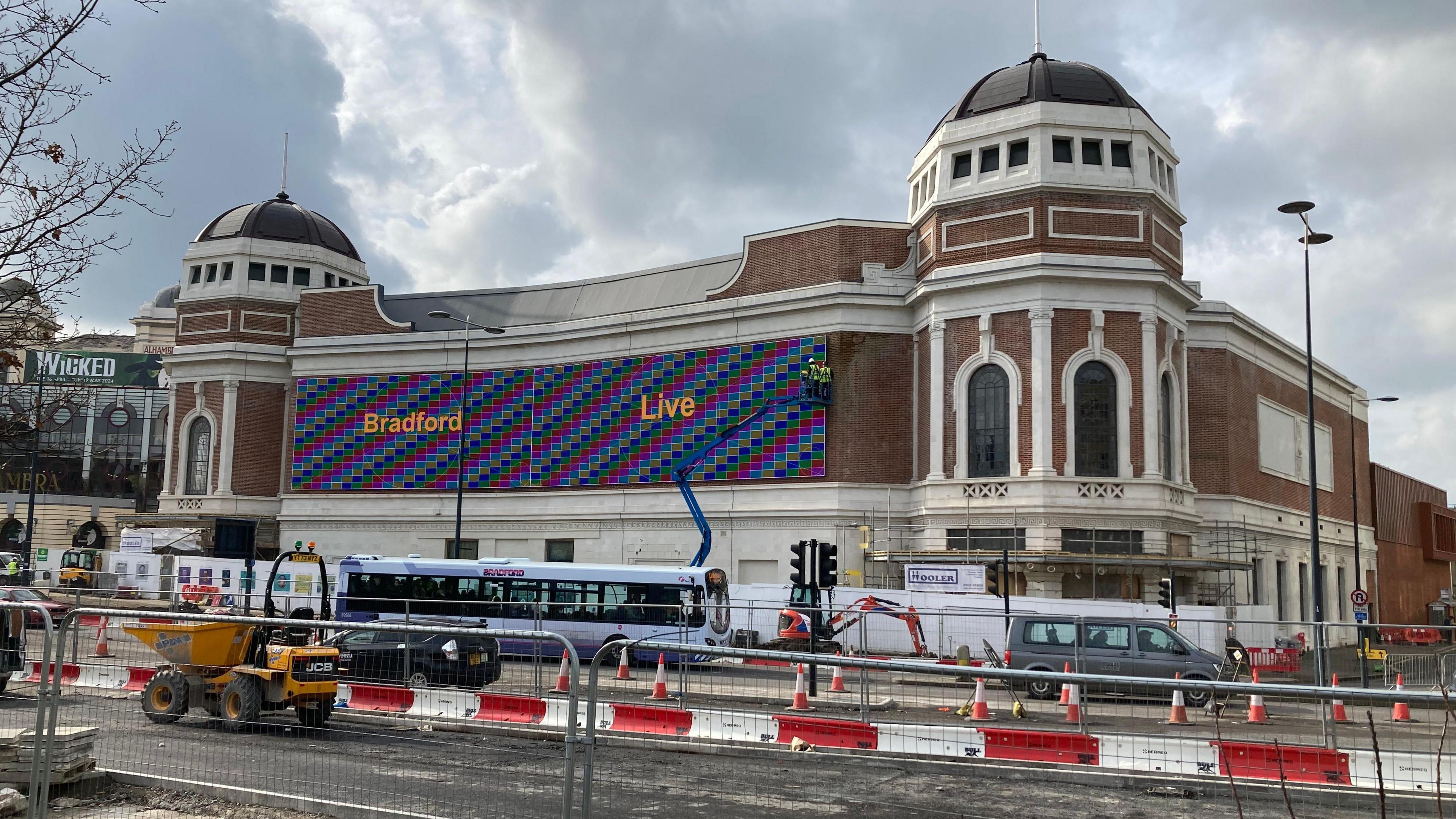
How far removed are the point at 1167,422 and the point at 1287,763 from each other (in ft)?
104

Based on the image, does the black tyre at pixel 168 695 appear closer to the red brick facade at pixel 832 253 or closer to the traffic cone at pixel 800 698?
the traffic cone at pixel 800 698

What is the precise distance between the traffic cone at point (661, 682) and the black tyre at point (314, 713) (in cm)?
339

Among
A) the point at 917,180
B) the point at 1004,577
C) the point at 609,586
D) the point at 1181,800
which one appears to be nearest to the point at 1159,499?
the point at 1004,577

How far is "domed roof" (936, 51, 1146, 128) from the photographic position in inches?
1544

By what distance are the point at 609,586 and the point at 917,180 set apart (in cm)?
2047

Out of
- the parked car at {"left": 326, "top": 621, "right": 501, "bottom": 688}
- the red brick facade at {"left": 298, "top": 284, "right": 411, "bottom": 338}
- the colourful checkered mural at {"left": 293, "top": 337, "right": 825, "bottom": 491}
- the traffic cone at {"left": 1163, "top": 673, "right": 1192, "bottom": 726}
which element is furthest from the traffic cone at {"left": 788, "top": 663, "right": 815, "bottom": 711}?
the red brick facade at {"left": 298, "top": 284, "right": 411, "bottom": 338}

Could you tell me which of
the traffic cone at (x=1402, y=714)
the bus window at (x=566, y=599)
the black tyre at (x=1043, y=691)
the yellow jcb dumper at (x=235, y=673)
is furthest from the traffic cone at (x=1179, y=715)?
the bus window at (x=566, y=599)

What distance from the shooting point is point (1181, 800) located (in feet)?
33.6

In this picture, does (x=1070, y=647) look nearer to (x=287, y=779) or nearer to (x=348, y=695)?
(x=348, y=695)

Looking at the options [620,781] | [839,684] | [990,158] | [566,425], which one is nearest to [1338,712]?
[839,684]

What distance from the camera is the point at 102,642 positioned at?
12.9m

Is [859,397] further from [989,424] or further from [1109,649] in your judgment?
[1109,649]

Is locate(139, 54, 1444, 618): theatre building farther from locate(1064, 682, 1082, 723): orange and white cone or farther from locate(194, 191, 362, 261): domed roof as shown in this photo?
locate(1064, 682, 1082, 723): orange and white cone

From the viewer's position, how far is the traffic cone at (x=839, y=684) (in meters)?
15.0
